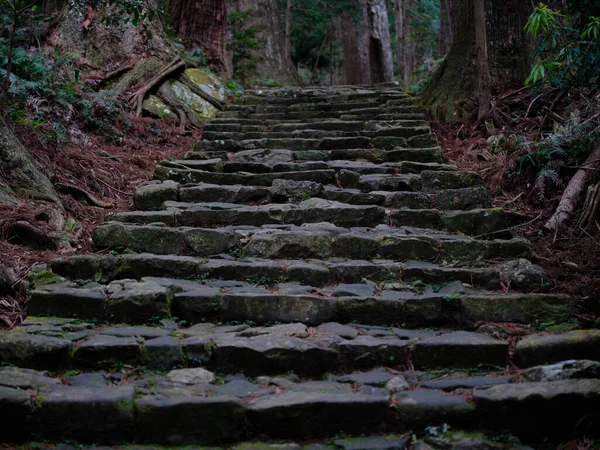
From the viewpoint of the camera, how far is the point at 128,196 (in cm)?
579

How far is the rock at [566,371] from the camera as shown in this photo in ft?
9.46

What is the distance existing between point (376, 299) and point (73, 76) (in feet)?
19.9

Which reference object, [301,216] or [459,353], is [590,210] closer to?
[459,353]

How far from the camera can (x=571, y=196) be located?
488 cm

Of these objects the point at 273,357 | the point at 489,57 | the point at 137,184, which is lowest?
the point at 273,357

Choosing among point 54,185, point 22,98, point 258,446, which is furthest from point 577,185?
point 22,98

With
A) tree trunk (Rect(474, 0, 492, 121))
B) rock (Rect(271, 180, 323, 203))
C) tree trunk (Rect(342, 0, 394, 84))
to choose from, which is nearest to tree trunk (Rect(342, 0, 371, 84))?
tree trunk (Rect(342, 0, 394, 84))

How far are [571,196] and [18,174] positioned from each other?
4.82 metres

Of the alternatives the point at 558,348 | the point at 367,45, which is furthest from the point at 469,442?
the point at 367,45

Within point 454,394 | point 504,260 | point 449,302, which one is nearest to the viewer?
point 454,394

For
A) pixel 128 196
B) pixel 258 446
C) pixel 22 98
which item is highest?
pixel 22 98

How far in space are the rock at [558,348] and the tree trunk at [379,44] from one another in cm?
1516

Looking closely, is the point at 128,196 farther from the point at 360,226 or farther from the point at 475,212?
the point at 475,212

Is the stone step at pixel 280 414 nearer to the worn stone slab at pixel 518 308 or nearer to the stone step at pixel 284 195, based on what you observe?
the worn stone slab at pixel 518 308
